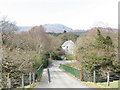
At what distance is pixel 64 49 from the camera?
55.3 meters

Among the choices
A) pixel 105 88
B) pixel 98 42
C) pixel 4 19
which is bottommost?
pixel 105 88

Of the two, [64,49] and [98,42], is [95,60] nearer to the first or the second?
[98,42]

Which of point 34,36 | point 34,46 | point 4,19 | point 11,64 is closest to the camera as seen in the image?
point 11,64

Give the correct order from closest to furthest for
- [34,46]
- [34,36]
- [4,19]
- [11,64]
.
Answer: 1. [11,64]
2. [4,19]
3. [34,46]
4. [34,36]

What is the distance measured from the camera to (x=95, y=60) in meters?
15.0

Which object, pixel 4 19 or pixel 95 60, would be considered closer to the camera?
pixel 95 60

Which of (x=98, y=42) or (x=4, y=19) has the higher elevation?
(x=4, y=19)

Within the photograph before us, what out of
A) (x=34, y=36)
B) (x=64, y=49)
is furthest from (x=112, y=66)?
(x=64, y=49)

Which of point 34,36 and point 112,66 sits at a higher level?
point 34,36

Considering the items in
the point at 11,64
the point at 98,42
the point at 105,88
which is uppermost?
the point at 98,42

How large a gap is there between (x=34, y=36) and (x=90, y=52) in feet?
46.5

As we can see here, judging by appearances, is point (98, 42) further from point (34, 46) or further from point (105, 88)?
point (34, 46)

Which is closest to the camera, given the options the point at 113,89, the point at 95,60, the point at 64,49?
the point at 113,89

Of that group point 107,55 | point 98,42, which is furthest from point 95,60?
point 98,42
